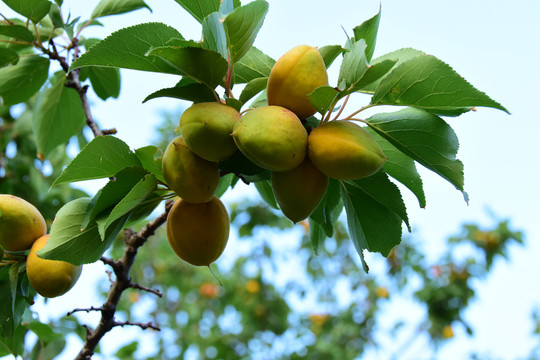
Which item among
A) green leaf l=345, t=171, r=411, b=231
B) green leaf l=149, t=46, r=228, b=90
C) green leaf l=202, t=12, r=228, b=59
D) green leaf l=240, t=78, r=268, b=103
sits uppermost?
green leaf l=202, t=12, r=228, b=59

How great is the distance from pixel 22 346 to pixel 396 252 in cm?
481

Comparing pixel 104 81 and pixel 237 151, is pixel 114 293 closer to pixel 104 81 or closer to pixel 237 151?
pixel 237 151

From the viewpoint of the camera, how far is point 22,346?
1490mm

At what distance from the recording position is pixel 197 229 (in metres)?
1.04

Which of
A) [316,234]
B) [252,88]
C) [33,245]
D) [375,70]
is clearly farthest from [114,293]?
[375,70]

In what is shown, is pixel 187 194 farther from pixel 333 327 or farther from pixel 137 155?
pixel 333 327

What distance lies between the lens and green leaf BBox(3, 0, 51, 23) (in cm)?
149

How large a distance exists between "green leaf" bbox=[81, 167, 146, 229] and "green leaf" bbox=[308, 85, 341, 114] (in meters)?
0.38

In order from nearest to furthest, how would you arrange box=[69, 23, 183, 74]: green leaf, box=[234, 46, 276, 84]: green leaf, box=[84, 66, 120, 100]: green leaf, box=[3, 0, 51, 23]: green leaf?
box=[69, 23, 183, 74]: green leaf < box=[234, 46, 276, 84]: green leaf < box=[3, 0, 51, 23]: green leaf < box=[84, 66, 120, 100]: green leaf

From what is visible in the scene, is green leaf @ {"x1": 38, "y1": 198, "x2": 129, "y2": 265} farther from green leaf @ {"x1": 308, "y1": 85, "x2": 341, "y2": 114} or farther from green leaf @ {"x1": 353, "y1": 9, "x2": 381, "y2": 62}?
green leaf @ {"x1": 353, "y1": 9, "x2": 381, "y2": 62}

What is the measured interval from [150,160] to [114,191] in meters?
0.09

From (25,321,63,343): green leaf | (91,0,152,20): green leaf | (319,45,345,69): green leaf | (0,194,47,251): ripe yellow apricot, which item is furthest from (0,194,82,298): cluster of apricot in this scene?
(91,0,152,20): green leaf

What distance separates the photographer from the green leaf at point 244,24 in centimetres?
95

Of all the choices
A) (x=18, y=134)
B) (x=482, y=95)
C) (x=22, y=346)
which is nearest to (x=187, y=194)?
(x=482, y=95)
